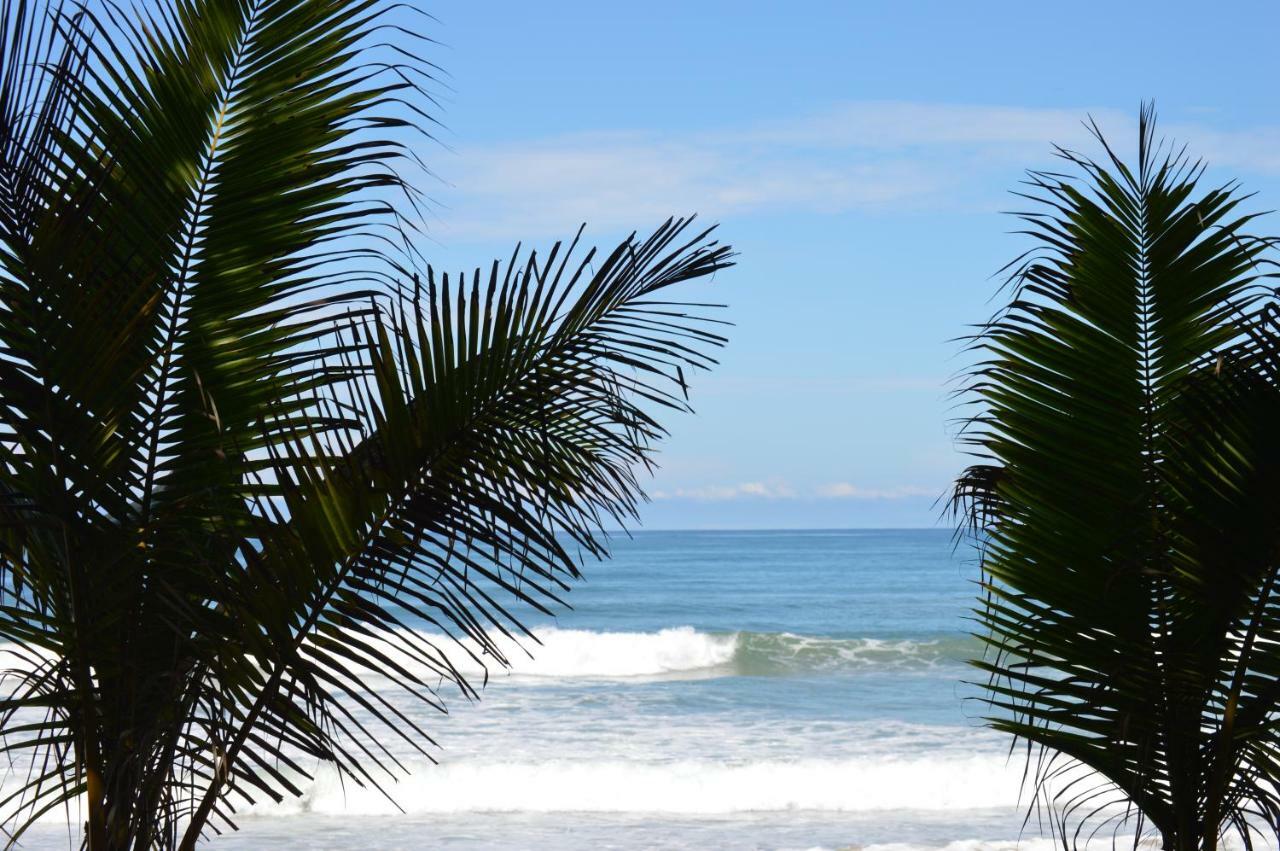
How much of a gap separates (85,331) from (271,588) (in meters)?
0.62

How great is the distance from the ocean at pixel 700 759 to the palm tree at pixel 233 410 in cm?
90

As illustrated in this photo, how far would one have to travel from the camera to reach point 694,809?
9.88 m

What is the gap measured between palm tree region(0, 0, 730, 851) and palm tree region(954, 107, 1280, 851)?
1198 millimetres

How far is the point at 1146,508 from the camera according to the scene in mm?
3004

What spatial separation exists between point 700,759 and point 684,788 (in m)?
1.11

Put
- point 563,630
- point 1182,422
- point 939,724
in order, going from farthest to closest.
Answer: point 563,630, point 939,724, point 1182,422

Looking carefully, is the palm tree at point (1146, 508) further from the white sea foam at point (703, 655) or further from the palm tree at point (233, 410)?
the white sea foam at point (703, 655)

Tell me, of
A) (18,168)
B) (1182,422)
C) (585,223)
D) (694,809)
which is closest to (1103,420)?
(1182,422)

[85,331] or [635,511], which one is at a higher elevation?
[85,331]

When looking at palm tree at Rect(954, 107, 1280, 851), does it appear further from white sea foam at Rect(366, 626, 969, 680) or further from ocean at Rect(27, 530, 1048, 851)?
white sea foam at Rect(366, 626, 969, 680)

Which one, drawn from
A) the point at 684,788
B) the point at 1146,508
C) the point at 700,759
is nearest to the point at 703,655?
the point at 700,759

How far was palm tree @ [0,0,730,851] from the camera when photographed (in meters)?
2.33

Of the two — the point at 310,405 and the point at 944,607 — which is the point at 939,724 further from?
the point at 944,607

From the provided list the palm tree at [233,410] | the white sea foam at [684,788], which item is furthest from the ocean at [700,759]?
the palm tree at [233,410]
